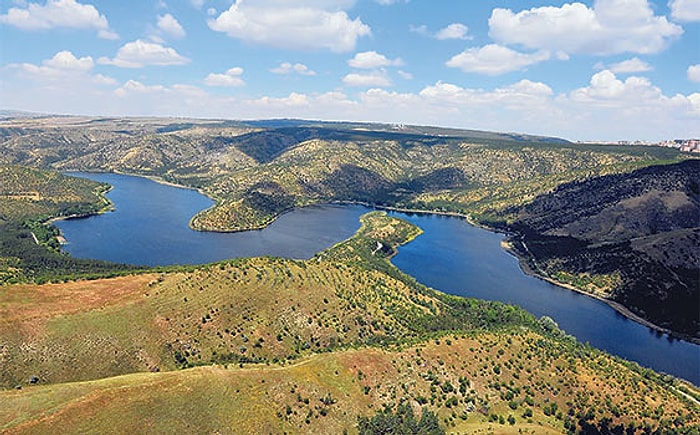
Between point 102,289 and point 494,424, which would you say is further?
point 102,289

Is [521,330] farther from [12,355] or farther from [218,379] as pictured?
[12,355]

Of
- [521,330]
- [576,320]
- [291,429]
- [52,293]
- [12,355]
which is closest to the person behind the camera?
[291,429]

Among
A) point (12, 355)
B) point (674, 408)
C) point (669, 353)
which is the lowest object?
point (669, 353)

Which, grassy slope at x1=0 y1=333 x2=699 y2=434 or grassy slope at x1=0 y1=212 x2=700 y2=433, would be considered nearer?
grassy slope at x1=0 y1=333 x2=699 y2=434

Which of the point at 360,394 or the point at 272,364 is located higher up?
the point at 360,394

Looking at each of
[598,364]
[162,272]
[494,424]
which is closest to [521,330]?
[598,364]

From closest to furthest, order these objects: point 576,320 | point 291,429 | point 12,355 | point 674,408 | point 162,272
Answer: point 291,429, point 12,355, point 674,408, point 162,272, point 576,320

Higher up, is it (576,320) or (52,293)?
(52,293)

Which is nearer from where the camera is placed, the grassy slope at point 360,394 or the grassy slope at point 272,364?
the grassy slope at point 360,394
